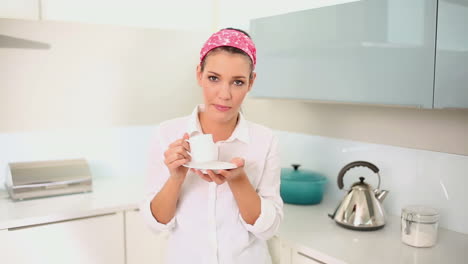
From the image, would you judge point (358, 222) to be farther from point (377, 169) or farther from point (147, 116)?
point (147, 116)

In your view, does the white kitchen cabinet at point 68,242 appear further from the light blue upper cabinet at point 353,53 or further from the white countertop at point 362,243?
the light blue upper cabinet at point 353,53

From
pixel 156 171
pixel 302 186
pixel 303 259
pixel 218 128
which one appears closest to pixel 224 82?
pixel 218 128

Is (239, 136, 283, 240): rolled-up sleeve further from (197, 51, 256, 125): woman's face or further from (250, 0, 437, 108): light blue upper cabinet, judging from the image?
(250, 0, 437, 108): light blue upper cabinet

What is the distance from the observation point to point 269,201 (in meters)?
1.52

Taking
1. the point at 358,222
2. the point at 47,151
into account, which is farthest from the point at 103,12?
the point at 358,222

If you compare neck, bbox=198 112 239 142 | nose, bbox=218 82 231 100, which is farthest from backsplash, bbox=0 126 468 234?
nose, bbox=218 82 231 100

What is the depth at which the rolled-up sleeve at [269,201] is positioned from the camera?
147cm

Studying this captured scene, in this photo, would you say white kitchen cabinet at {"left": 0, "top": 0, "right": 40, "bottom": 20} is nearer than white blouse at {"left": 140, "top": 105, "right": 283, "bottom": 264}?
No

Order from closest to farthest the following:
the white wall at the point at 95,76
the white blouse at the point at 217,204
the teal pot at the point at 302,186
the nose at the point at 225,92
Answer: the nose at the point at 225,92
the white blouse at the point at 217,204
the teal pot at the point at 302,186
the white wall at the point at 95,76

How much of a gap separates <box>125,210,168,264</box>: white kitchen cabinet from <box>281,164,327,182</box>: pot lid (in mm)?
652

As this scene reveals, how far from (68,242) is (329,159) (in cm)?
129

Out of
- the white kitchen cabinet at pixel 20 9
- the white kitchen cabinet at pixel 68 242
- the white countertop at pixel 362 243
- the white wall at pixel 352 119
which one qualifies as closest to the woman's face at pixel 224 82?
the white countertop at pixel 362 243

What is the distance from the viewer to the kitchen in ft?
5.76

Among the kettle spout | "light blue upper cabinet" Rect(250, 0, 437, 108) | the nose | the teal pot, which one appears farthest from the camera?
the teal pot
